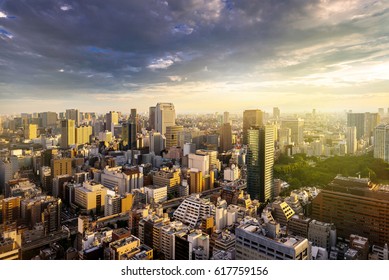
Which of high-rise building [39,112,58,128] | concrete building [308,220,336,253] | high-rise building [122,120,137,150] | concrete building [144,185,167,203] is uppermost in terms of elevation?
high-rise building [39,112,58,128]

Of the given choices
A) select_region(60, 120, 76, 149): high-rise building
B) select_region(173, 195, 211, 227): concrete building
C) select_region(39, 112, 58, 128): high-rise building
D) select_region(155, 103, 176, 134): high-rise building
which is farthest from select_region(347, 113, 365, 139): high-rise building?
select_region(60, 120, 76, 149): high-rise building

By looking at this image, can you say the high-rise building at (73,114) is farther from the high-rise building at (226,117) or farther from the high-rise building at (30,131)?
the high-rise building at (226,117)

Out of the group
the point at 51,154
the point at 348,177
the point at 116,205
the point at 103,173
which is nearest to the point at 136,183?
the point at 103,173

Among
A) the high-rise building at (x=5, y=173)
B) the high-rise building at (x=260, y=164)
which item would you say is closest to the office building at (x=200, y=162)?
the high-rise building at (x=260, y=164)

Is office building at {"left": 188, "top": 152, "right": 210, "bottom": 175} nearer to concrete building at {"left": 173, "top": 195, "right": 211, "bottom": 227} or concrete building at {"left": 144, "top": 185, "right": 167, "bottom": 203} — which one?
concrete building at {"left": 144, "top": 185, "right": 167, "bottom": 203}

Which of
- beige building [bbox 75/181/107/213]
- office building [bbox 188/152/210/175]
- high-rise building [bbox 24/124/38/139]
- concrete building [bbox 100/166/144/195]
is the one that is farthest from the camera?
office building [bbox 188/152/210/175]

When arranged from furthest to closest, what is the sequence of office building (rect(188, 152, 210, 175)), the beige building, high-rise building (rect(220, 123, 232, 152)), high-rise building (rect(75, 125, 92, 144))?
office building (rect(188, 152, 210, 175)), high-rise building (rect(75, 125, 92, 144)), the beige building, high-rise building (rect(220, 123, 232, 152))
